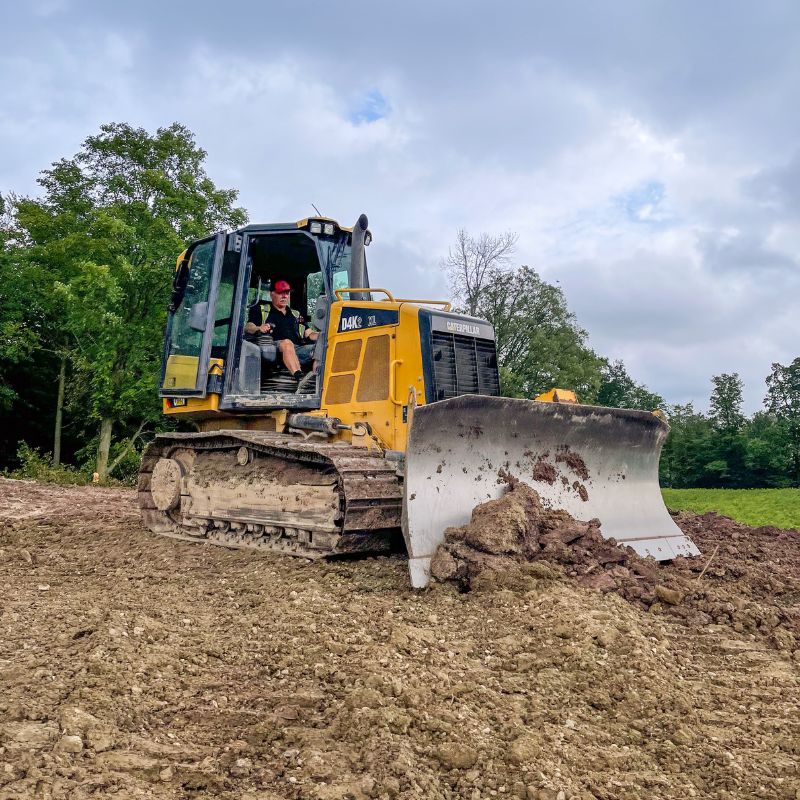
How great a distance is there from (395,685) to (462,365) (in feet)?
12.0

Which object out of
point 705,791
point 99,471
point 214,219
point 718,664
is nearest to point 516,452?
point 718,664

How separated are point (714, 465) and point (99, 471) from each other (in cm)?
2829

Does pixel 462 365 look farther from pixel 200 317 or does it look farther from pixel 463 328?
pixel 200 317

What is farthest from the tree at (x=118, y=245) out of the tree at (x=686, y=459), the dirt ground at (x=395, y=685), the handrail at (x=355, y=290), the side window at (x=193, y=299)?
the tree at (x=686, y=459)

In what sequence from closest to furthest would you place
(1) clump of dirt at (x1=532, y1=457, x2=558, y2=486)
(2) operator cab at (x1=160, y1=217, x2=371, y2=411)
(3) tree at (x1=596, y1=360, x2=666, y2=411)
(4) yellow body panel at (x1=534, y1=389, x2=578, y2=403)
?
(1) clump of dirt at (x1=532, y1=457, x2=558, y2=486)
(4) yellow body panel at (x1=534, y1=389, x2=578, y2=403)
(2) operator cab at (x1=160, y1=217, x2=371, y2=411)
(3) tree at (x1=596, y1=360, x2=666, y2=411)

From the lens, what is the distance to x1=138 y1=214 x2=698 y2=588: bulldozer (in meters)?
5.57

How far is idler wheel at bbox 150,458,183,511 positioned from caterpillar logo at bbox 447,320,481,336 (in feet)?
9.92

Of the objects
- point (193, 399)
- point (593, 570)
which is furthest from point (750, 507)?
point (193, 399)

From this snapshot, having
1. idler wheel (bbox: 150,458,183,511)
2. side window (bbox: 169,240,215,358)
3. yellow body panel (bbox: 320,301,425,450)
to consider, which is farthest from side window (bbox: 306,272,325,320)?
idler wheel (bbox: 150,458,183,511)

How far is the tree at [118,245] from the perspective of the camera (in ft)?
60.4

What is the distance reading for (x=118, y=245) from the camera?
1862cm

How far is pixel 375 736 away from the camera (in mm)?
2816

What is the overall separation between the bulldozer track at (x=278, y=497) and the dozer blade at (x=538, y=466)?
1.41 ft

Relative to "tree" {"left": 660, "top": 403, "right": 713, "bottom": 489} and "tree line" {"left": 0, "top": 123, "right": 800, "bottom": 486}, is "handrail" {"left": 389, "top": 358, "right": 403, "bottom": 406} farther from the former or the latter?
"tree" {"left": 660, "top": 403, "right": 713, "bottom": 489}
